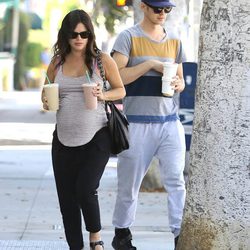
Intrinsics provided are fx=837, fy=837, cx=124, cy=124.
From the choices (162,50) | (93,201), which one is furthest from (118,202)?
(162,50)

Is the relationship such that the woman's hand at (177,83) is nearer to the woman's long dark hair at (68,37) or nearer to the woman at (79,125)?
the woman at (79,125)

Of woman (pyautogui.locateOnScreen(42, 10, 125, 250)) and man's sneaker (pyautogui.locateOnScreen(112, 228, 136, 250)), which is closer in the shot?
woman (pyautogui.locateOnScreen(42, 10, 125, 250))

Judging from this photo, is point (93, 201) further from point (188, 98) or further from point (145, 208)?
point (188, 98)

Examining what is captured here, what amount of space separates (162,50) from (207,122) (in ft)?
3.63

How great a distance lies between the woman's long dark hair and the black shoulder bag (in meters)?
0.06

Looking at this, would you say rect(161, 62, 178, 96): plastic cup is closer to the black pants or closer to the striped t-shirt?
the striped t-shirt

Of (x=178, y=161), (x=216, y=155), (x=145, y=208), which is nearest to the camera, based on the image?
(x=216, y=155)

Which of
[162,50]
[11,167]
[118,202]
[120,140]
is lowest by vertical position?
[11,167]

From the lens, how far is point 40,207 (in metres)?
8.80

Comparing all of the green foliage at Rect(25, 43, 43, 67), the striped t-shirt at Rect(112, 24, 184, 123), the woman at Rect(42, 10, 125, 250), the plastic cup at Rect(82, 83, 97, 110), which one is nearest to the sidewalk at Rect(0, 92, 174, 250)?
the woman at Rect(42, 10, 125, 250)

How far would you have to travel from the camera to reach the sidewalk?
712 centimetres

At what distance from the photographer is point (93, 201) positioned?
5688 mm

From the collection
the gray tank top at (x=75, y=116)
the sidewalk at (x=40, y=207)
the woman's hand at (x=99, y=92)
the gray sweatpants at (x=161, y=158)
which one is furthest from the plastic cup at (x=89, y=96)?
the sidewalk at (x=40, y=207)

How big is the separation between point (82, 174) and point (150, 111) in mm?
755
